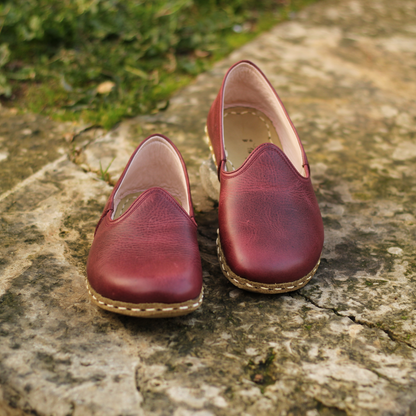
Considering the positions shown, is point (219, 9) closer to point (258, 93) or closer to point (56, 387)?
point (258, 93)

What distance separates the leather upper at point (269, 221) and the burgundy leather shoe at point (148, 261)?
16 centimetres

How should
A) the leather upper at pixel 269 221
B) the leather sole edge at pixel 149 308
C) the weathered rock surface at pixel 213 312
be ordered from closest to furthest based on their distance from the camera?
the weathered rock surface at pixel 213 312
the leather sole edge at pixel 149 308
the leather upper at pixel 269 221

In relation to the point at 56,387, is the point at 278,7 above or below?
above

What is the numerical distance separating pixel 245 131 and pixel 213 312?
3.61 feet

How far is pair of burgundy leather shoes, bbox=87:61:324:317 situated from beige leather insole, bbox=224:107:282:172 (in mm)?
237

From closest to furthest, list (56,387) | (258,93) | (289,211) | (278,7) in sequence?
(56,387)
(289,211)
(258,93)
(278,7)

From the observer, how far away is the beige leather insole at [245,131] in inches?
83.5

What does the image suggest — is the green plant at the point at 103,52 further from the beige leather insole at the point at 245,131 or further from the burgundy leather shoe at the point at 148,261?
the burgundy leather shoe at the point at 148,261

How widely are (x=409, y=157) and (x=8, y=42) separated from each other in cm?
310

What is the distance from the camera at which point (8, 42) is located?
124 inches

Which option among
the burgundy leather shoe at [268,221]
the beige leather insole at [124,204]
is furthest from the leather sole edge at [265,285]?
the beige leather insole at [124,204]

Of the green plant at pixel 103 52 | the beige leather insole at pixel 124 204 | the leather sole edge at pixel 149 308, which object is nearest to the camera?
the leather sole edge at pixel 149 308

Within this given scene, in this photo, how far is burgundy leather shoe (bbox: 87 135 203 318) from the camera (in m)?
1.24

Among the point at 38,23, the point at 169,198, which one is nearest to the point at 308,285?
the point at 169,198
